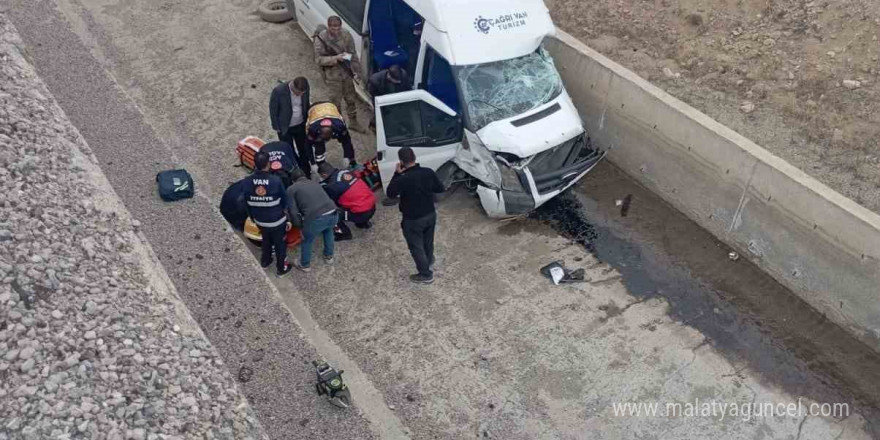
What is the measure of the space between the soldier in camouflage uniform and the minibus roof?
3.81 ft

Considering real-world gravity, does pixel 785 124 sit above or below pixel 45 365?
below

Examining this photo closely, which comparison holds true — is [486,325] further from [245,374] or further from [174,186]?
[174,186]

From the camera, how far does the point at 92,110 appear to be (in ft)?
29.5

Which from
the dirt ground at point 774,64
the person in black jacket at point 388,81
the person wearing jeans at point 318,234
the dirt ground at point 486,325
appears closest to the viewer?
the dirt ground at point 486,325

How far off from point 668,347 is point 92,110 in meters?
7.75

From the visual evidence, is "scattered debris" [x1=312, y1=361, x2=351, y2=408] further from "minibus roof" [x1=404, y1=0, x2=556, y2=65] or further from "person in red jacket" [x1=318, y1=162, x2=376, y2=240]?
"minibus roof" [x1=404, y1=0, x2=556, y2=65]

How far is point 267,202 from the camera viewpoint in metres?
7.22

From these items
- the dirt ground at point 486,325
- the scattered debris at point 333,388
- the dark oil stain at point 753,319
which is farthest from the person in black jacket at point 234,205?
the dark oil stain at point 753,319

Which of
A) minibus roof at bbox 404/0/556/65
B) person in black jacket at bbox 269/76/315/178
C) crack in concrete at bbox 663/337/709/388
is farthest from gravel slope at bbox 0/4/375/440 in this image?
minibus roof at bbox 404/0/556/65

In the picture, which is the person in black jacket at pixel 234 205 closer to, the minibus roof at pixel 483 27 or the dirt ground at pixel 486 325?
the dirt ground at pixel 486 325

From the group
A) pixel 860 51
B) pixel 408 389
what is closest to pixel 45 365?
pixel 408 389

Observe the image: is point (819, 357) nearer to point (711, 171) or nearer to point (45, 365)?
point (711, 171)

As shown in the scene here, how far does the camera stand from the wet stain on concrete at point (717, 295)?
732 centimetres

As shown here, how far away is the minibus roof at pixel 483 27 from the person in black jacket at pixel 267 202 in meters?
2.74
